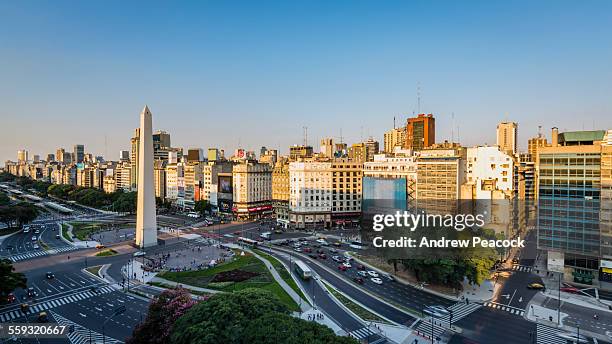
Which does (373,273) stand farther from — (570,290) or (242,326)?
(242,326)

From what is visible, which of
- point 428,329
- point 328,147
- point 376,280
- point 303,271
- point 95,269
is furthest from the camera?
point 328,147

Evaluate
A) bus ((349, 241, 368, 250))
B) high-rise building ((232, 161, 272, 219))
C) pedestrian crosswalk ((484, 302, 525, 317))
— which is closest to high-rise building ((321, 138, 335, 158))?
high-rise building ((232, 161, 272, 219))

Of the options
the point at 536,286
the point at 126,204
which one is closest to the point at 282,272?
the point at 536,286

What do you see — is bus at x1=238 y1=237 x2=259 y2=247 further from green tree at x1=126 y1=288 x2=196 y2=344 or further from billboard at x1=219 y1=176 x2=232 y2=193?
green tree at x1=126 y1=288 x2=196 y2=344

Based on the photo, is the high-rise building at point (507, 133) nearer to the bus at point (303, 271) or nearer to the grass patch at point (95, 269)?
the bus at point (303, 271)

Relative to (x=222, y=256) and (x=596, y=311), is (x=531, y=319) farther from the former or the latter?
(x=222, y=256)

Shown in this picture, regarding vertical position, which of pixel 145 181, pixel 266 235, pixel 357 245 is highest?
pixel 145 181
